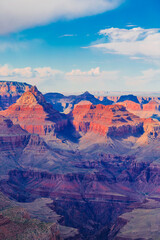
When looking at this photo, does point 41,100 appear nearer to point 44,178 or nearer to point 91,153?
point 91,153

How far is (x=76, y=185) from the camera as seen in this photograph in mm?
126750

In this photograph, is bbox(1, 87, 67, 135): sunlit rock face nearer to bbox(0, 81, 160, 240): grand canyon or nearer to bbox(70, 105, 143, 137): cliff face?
bbox(0, 81, 160, 240): grand canyon

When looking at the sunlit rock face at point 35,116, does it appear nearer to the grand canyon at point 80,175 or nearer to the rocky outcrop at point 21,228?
the grand canyon at point 80,175

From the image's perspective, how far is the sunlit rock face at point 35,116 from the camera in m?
184

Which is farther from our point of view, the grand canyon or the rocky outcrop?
the grand canyon

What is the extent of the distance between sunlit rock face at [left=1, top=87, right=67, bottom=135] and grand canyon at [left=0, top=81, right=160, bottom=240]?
438 mm

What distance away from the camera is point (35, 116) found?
189500 mm

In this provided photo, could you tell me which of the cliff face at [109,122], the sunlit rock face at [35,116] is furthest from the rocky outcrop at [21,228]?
the sunlit rock face at [35,116]

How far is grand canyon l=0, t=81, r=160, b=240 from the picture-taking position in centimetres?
9056

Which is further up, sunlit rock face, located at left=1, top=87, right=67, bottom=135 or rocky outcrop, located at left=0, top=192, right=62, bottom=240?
sunlit rock face, located at left=1, top=87, right=67, bottom=135

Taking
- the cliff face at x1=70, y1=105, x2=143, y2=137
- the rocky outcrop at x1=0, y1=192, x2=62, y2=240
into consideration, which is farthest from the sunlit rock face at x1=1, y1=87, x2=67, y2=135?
the rocky outcrop at x1=0, y1=192, x2=62, y2=240

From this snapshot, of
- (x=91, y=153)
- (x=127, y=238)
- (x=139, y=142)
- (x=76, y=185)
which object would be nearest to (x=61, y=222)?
(x=127, y=238)

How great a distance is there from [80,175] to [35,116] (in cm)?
6545

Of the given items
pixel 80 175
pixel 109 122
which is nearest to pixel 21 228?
pixel 80 175
